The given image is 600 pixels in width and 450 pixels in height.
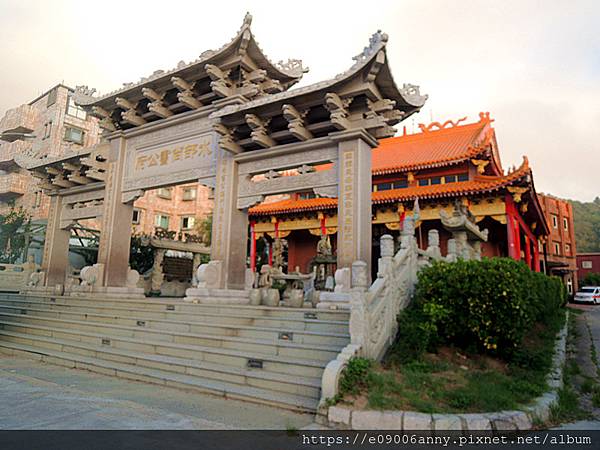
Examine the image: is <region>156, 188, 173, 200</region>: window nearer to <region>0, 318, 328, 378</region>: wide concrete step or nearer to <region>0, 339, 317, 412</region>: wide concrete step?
<region>0, 318, 328, 378</region>: wide concrete step

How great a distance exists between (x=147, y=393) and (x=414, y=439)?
3393mm

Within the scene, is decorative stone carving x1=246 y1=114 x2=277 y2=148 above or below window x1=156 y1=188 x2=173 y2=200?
below

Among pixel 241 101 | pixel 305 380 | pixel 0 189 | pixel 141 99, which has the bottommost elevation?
pixel 305 380

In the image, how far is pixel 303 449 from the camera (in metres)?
3.59

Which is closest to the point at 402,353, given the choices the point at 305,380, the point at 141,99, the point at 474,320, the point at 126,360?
the point at 474,320

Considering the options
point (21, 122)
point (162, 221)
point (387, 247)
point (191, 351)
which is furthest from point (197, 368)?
point (21, 122)

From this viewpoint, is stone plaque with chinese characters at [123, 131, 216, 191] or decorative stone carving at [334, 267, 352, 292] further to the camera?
stone plaque with chinese characters at [123, 131, 216, 191]

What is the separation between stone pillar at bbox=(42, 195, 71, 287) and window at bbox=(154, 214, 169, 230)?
19.0 m

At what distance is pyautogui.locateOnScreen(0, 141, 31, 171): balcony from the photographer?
35375 millimetres

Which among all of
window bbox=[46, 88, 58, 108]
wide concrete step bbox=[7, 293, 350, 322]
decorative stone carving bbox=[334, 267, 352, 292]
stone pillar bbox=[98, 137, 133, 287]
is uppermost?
window bbox=[46, 88, 58, 108]

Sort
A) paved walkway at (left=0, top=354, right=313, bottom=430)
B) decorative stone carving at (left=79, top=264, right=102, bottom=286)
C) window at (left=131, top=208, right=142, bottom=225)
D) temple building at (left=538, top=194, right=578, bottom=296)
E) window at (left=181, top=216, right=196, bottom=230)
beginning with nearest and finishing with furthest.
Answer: paved walkway at (left=0, top=354, right=313, bottom=430) → decorative stone carving at (left=79, top=264, right=102, bottom=286) → window at (left=131, top=208, right=142, bottom=225) → temple building at (left=538, top=194, right=578, bottom=296) → window at (left=181, top=216, right=196, bottom=230)

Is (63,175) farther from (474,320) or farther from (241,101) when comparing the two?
(474,320)

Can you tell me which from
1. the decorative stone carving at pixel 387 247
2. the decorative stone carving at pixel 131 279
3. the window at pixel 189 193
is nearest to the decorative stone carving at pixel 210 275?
the decorative stone carving at pixel 131 279

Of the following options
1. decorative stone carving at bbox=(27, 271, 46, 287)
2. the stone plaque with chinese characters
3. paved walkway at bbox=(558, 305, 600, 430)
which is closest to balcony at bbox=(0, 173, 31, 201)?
decorative stone carving at bbox=(27, 271, 46, 287)
